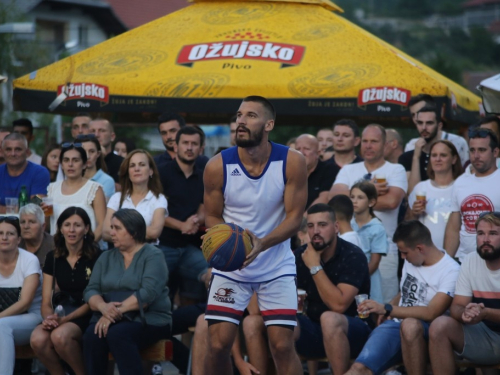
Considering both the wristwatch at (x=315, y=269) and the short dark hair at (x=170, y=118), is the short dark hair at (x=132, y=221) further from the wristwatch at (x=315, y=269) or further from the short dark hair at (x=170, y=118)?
the short dark hair at (x=170, y=118)

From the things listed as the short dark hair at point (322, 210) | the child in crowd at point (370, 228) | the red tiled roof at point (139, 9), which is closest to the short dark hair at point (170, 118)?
the child in crowd at point (370, 228)

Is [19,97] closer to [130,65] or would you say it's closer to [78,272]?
[130,65]

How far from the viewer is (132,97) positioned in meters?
10.3

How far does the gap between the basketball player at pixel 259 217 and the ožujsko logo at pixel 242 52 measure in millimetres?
3732

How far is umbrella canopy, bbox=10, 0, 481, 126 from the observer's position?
9922 millimetres

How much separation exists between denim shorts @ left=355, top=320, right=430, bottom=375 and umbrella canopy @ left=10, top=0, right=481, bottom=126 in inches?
113

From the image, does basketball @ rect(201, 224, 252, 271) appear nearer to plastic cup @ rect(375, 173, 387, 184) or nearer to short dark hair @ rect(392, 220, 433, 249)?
short dark hair @ rect(392, 220, 433, 249)

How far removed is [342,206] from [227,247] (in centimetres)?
242

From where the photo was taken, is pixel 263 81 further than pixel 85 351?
Yes

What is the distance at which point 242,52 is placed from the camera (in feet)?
34.4

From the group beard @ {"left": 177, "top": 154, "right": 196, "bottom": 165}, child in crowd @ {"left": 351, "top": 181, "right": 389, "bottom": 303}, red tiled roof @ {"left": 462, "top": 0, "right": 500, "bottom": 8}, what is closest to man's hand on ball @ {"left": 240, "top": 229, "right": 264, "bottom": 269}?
child in crowd @ {"left": 351, "top": 181, "right": 389, "bottom": 303}

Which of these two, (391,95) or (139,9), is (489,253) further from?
(139,9)

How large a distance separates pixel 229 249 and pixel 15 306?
10.0 ft

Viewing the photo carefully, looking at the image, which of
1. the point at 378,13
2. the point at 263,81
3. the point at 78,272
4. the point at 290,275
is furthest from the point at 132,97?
the point at 378,13
